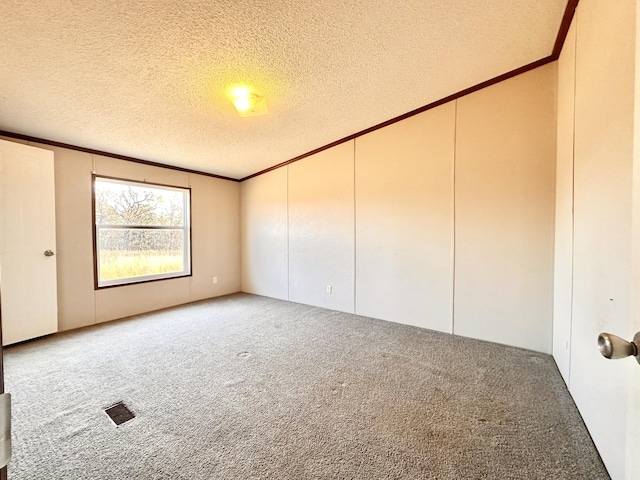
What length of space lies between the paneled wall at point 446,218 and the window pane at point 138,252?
6.58 ft

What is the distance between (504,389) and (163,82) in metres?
3.63

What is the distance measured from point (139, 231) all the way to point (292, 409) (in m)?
3.55

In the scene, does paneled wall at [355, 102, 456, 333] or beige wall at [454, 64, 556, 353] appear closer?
beige wall at [454, 64, 556, 353]

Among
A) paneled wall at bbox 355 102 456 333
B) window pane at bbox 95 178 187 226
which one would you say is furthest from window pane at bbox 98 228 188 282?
paneled wall at bbox 355 102 456 333

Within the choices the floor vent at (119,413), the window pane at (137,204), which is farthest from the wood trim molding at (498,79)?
the floor vent at (119,413)

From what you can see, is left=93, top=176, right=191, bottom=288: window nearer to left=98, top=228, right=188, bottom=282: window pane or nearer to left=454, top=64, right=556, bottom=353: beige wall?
left=98, top=228, right=188, bottom=282: window pane

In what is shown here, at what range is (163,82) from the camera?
7.64ft

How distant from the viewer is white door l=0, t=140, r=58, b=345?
9.27ft

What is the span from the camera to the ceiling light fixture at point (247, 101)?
2.49 metres

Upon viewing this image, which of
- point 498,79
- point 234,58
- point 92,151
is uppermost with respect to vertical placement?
point 498,79

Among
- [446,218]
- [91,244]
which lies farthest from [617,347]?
[91,244]

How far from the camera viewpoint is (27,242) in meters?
2.98

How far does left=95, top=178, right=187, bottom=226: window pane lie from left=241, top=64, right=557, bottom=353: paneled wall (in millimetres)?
1957

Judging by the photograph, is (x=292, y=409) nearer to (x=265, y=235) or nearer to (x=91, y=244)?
(x=91, y=244)
